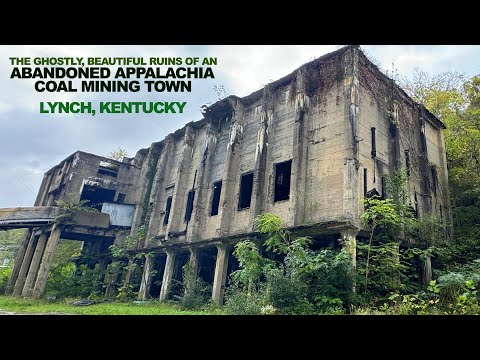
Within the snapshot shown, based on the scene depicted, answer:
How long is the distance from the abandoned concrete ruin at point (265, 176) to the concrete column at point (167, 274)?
0.18ft

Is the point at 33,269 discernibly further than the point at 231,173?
Yes

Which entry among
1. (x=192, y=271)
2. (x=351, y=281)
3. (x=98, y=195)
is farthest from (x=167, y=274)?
(x=98, y=195)

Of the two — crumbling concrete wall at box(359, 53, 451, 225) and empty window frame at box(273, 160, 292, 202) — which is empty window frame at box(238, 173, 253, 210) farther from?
crumbling concrete wall at box(359, 53, 451, 225)

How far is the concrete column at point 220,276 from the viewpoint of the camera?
15047mm

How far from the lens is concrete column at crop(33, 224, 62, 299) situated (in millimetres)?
18797

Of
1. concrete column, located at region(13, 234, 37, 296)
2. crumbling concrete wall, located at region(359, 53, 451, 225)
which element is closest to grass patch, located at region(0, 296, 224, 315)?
concrete column, located at region(13, 234, 37, 296)

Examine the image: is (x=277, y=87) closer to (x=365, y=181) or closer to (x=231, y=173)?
(x=231, y=173)

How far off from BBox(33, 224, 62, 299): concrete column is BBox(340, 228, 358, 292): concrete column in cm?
1631

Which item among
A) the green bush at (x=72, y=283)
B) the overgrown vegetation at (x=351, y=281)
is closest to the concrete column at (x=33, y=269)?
the green bush at (x=72, y=283)

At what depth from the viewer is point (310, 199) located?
1381 cm

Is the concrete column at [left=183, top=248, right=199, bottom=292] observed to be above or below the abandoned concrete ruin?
below

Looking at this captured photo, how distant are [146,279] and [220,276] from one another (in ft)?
21.4

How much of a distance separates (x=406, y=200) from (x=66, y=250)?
2382 centimetres

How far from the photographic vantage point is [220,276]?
15.3 metres
